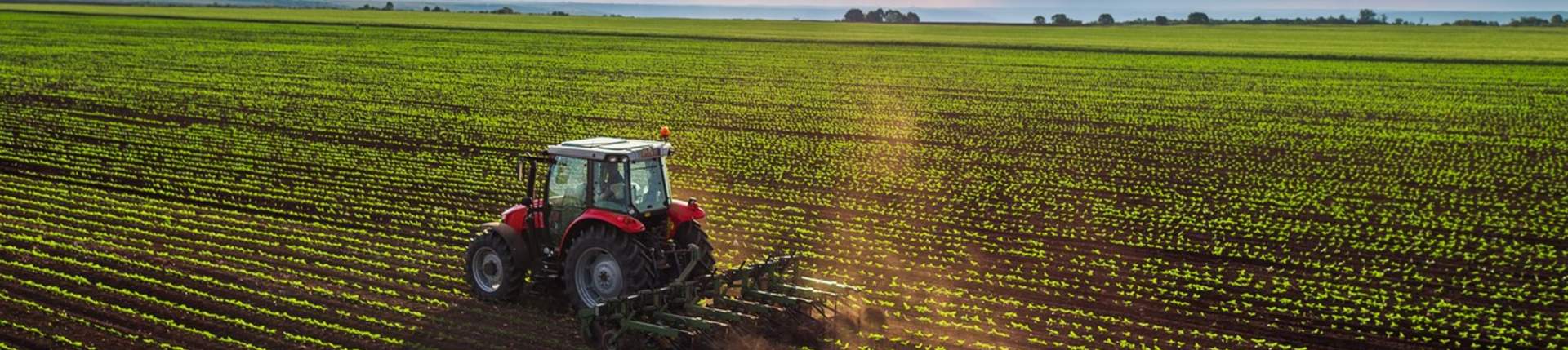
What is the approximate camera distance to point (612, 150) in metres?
12.8

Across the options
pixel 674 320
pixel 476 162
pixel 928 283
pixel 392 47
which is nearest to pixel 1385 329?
pixel 928 283

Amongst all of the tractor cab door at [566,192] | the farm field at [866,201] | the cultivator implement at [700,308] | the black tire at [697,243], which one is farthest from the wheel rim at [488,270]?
the black tire at [697,243]

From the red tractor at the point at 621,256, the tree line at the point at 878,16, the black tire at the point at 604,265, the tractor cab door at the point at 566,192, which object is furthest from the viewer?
the tree line at the point at 878,16

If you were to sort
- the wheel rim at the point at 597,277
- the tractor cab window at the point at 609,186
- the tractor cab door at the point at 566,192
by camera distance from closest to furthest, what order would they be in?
the wheel rim at the point at 597,277
the tractor cab window at the point at 609,186
the tractor cab door at the point at 566,192

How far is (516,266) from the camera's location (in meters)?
13.5

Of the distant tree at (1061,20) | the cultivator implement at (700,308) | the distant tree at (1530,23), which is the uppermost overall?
the cultivator implement at (700,308)

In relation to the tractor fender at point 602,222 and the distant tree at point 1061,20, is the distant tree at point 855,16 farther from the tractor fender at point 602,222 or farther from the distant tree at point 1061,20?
the tractor fender at point 602,222

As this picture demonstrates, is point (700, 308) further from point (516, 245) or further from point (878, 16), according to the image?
point (878, 16)

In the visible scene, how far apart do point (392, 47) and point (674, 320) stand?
5521 centimetres

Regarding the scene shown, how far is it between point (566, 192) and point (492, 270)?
139cm

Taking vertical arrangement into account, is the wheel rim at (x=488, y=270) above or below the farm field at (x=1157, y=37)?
above

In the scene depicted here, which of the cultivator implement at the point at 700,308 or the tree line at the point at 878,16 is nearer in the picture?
the cultivator implement at the point at 700,308

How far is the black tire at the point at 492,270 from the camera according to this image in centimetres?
1356

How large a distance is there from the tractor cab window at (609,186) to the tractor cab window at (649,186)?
0.38ft
